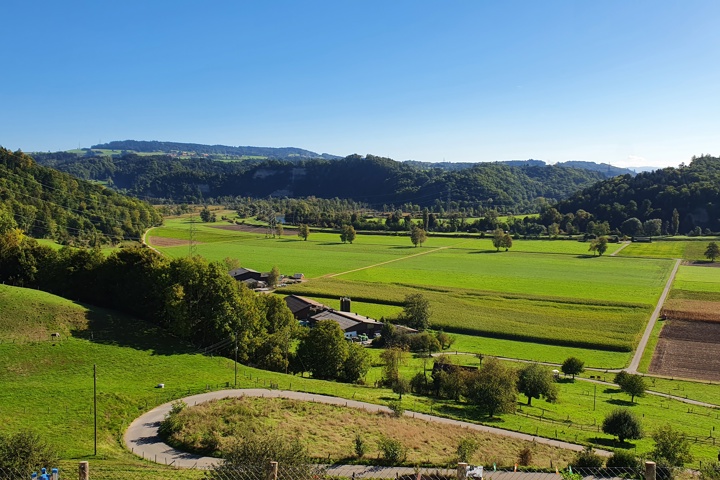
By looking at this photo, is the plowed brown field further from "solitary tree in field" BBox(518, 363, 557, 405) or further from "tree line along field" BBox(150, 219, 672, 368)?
"solitary tree in field" BBox(518, 363, 557, 405)

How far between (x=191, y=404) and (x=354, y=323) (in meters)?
34.8

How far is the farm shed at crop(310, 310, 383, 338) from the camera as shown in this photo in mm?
65688

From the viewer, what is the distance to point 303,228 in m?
170

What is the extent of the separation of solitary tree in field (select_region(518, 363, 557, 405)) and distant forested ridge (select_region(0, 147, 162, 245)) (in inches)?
3320

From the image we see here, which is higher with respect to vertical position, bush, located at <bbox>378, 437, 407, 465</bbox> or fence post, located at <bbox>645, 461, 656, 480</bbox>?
fence post, located at <bbox>645, 461, 656, 480</bbox>

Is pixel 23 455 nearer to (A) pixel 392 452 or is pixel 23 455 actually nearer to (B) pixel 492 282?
(A) pixel 392 452

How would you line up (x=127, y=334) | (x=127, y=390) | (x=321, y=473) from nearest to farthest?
(x=321, y=473) < (x=127, y=390) < (x=127, y=334)

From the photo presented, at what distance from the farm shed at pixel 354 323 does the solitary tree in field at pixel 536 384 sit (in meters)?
25.1

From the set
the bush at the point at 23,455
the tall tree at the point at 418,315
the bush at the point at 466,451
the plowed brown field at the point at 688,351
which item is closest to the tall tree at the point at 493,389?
the bush at the point at 466,451

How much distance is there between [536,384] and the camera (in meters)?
43.1

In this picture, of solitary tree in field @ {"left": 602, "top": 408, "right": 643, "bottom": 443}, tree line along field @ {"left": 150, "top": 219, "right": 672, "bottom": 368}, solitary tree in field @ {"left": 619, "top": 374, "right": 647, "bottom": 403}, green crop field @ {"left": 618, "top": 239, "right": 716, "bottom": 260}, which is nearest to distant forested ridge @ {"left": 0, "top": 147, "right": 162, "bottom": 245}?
tree line along field @ {"left": 150, "top": 219, "right": 672, "bottom": 368}

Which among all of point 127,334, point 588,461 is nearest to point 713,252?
point 588,461

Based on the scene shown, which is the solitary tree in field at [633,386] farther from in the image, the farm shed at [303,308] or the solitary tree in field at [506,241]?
the solitary tree in field at [506,241]

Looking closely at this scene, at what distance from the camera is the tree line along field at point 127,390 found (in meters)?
28.7
